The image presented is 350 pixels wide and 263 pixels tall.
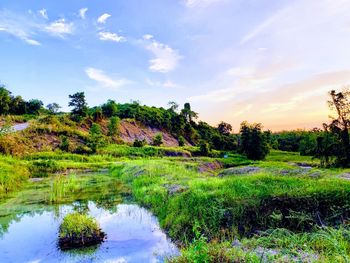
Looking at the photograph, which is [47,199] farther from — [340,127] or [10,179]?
[340,127]

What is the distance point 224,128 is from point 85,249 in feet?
354

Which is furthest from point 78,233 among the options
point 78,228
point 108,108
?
point 108,108

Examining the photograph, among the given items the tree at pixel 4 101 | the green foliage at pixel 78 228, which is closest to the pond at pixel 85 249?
the green foliage at pixel 78 228

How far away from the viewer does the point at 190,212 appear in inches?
433

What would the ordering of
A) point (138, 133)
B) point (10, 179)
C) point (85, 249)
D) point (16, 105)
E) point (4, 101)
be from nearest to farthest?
1. point (85, 249)
2. point (10, 179)
3. point (4, 101)
4. point (16, 105)
5. point (138, 133)

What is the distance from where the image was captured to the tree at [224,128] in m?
114

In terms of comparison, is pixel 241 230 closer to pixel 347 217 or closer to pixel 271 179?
pixel 347 217

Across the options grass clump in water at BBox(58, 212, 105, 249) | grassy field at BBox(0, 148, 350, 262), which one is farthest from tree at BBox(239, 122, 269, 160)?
grass clump in water at BBox(58, 212, 105, 249)

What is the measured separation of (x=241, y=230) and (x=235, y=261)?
3661 millimetres

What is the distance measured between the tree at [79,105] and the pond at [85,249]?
48.6 m

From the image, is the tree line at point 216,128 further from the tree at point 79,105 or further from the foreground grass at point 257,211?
the foreground grass at point 257,211

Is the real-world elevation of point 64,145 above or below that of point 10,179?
above

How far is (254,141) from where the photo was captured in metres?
63.2

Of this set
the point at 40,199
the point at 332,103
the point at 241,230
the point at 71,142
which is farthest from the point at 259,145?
the point at 241,230
